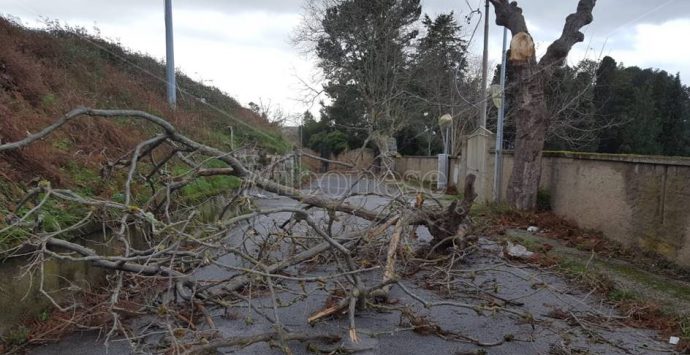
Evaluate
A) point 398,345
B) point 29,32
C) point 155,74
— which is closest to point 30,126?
point 398,345

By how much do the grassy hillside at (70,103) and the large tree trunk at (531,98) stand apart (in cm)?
497

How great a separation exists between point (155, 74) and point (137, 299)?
13.0m

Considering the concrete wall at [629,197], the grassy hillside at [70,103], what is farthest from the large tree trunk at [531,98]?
the grassy hillside at [70,103]

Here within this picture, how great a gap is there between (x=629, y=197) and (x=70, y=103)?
843 cm

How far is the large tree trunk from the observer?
866 centimetres

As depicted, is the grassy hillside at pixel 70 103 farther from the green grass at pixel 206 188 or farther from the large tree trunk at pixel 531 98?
the large tree trunk at pixel 531 98

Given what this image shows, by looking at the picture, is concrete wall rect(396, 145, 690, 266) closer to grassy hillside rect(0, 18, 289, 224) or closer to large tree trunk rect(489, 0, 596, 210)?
large tree trunk rect(489, 0, 596, 210)

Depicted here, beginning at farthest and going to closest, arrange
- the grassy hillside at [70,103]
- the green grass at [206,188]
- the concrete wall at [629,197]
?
1. the green grass at [206,188]
2. the concrete wall at [629,197]
3. the grassy hillside at [70,103]

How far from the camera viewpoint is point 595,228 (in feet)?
23.1

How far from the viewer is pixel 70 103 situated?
758cm

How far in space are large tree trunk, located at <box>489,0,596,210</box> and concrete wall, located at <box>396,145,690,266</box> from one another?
1.36 ft

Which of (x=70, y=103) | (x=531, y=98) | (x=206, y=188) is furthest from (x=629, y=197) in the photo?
(x=70, y=103)

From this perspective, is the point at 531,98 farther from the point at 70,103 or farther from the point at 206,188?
the point at 70,103

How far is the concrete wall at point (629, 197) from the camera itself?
5.28 m
